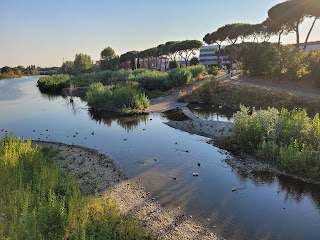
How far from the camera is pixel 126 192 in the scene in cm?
1367

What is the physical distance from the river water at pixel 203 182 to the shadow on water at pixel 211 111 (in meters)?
6.52

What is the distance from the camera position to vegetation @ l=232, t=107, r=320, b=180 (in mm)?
14906

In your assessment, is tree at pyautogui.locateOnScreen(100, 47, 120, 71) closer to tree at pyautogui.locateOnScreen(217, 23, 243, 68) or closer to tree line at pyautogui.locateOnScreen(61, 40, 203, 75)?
Result: tree line at pyautogui.locateOnScreen(61, 40, 203, 75)

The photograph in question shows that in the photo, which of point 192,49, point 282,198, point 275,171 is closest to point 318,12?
point 275,171

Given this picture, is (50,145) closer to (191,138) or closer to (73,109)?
(191,138)

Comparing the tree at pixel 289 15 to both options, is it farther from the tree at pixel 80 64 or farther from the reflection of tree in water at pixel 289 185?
the tree at pixel 80 64

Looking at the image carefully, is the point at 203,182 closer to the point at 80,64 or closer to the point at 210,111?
the point at 210,111

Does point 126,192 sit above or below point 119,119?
below

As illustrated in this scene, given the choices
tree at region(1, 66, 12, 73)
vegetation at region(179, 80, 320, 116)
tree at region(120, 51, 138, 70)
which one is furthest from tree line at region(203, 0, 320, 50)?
tree at region(1, 66, 12, 73)

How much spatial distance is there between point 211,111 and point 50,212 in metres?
28.1

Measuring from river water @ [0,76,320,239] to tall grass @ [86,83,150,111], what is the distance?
730 centimetres

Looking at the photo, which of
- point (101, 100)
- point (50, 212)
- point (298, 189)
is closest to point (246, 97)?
point (101, 100)

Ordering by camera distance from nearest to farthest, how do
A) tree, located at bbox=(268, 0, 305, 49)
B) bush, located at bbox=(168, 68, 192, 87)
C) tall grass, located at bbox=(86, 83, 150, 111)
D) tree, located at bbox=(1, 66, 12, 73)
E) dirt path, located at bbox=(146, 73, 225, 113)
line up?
1. tall grass, located at bbox=(86, 83, 150, 111)
2. dirt path, located at bbox=(146, 73, 225, 113)
3. tree, located at bbox=(268, 0, 305, 49)
4. bush, located at bbox=(168, 68, 192, 87)
5. tree, located at bbox=(1, 66, 12, 73)

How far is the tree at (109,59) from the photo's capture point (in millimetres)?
116625
